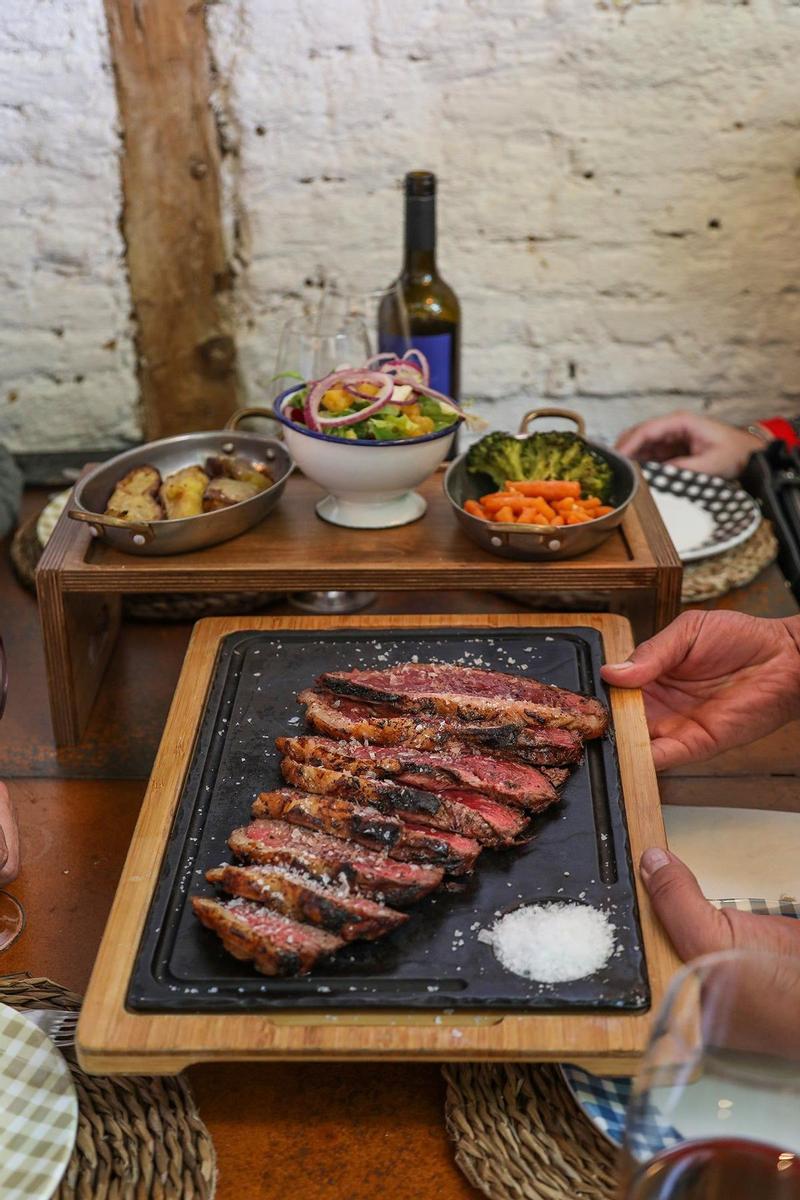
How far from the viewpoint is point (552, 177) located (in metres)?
2.70

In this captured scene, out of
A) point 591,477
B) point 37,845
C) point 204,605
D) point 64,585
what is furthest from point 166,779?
point 591,477

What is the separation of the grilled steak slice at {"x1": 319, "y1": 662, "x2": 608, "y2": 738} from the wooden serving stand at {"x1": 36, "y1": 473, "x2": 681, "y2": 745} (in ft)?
0.78

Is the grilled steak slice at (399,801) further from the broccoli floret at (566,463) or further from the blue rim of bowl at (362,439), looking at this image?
the broccoli floret at (566,463)

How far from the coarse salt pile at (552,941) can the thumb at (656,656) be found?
0.42 meters

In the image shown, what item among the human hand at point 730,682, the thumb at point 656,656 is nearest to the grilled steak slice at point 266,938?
the thumb at point 656,656

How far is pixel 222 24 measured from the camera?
2.54 metres

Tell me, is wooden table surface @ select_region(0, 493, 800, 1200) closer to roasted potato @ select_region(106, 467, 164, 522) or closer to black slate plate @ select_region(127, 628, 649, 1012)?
black slate plate @ select_region(127, 628, 649, 1012)

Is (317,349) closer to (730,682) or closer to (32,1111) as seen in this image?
(730,682)

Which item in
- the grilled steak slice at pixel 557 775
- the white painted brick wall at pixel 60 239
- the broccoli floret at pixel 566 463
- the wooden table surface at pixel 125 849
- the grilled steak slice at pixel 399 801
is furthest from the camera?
the white painted brick wall at pixel 60 239

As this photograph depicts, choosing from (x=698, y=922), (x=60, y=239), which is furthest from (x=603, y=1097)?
(x=60, y=239)

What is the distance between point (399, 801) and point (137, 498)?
30.8 inches

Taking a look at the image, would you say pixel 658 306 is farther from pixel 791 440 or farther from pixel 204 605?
pixel 204 605

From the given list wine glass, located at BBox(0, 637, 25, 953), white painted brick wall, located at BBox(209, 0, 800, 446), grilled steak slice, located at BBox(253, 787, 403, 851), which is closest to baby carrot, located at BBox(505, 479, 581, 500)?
grilled steak slice, located at BBox(253, 787, 403, 851)

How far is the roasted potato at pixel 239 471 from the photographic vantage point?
199 centimetres
